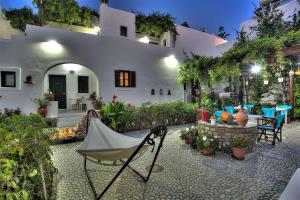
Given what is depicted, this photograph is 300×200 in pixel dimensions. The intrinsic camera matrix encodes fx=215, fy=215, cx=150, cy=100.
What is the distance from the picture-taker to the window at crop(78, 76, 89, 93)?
12.5 meters

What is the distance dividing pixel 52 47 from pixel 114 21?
442 centimetres

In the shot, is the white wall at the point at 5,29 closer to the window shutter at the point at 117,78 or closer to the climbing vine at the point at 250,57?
the window shutter at the point at 117,78

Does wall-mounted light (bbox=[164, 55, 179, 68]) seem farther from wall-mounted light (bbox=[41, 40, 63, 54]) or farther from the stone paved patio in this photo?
the stone paved patio

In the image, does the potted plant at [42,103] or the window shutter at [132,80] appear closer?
the potted plant at [42,103]

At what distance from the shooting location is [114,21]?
12070 millimetres

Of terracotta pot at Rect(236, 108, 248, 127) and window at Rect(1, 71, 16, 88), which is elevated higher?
window at Rect(1, 71, 16, 88)

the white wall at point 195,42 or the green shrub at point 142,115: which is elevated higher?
the white wall at point 195,42

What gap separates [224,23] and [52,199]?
6834 cm

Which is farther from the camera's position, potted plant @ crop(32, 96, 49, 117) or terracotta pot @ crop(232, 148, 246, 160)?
potted plant @ crop(32, 96, 49, 117)

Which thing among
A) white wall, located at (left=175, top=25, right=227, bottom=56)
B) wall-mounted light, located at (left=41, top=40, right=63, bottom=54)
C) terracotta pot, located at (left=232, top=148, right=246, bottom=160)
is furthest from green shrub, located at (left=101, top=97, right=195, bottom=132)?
white wall, located at (left=175, top=25, right=227, bottom=56)

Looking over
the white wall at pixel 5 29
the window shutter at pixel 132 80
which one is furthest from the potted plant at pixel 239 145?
the white wall at pixel 5 29

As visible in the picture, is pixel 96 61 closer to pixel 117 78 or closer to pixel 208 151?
pixel 117 78

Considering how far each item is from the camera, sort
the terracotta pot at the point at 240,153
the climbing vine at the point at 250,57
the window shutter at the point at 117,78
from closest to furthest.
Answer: the terracotta pot at the point at 240,153 → the climbing vine at the point at 250,57 → the window shutter at the point at 117,78

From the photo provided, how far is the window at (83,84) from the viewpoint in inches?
490
